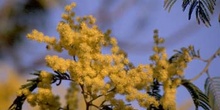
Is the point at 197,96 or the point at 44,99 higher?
the point at 197,96

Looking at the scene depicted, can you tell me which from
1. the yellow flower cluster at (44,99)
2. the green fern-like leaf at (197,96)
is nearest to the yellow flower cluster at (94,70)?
the yellow flower cluster at (44,99)

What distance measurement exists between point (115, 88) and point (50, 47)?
23 cm

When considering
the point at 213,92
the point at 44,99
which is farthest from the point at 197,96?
the point at 44,99

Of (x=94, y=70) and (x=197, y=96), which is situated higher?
(x=197, y=96)

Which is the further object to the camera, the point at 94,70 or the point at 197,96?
the point at 197,96

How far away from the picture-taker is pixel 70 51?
1105 millimetres

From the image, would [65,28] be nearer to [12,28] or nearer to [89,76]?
→ [89,76]

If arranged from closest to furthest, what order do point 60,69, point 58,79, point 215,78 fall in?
point 60,69, point 58,79, point 215,78

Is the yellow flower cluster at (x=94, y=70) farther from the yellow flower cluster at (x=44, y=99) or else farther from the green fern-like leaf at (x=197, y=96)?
the green fern-like leaf at (x=197, y=96)

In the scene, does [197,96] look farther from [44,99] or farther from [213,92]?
[44,99]

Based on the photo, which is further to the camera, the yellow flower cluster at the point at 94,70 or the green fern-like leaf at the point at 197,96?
the green fern-like leaf at the point at 197,96

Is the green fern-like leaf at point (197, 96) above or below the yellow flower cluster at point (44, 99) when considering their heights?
above

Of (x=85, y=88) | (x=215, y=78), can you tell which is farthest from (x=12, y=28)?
(x=215, y=78)

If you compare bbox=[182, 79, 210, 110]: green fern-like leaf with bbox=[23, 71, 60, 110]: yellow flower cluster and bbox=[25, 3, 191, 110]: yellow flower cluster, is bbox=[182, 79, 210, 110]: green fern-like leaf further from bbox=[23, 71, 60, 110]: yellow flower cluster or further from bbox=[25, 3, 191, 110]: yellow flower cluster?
bbox=[23, 71, 60, 110]: yellow flower cluster
